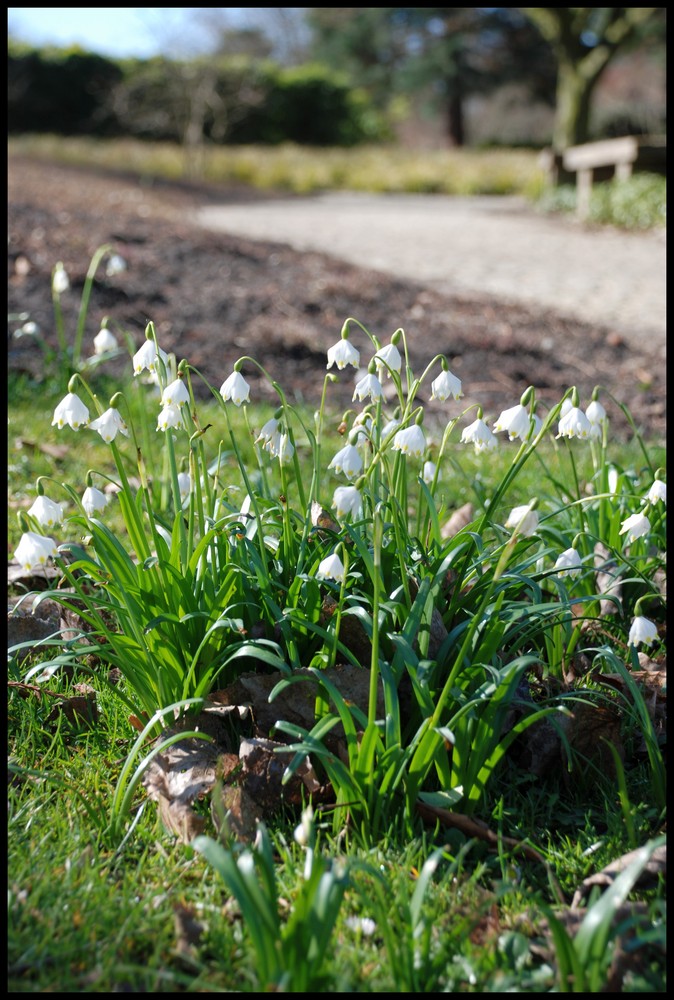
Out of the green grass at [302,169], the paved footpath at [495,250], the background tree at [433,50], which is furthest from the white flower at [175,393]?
the background tree at [433,50]

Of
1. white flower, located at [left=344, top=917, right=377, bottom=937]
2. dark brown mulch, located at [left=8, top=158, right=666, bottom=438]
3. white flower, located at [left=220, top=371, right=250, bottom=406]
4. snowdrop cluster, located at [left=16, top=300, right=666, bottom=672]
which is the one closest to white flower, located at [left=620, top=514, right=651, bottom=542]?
snowdrop cluster, located at [left=16, top=300, right=666, bottom=672]

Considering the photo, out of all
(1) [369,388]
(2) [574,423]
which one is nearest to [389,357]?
(1) [369,388]

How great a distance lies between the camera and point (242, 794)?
5.95 feet

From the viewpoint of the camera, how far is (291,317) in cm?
618

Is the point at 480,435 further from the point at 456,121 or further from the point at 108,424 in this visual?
the point at 456,121

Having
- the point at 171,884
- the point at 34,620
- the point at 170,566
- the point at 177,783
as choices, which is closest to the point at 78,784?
the point at 177,783

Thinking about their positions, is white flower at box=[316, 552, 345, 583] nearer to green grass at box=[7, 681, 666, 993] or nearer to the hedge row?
green grass at box=[7, 681, 666, 993]

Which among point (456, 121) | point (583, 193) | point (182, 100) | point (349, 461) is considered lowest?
point (349, 461)

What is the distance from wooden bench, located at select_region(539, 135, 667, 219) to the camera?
46.1 ft

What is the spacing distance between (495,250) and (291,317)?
5.53 metres

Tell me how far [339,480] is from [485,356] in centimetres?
228

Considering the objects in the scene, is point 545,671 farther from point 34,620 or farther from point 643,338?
point 643,338

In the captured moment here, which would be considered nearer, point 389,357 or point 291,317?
point 389,357

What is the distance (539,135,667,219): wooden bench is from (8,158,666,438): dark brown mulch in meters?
7.82
